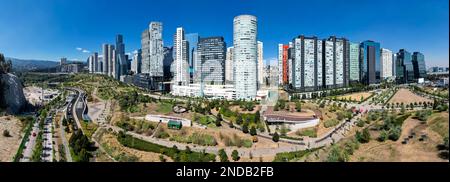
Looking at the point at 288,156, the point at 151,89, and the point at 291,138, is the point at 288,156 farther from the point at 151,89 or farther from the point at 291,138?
the point at 151,89

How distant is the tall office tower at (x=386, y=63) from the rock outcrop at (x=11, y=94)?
29.0 m

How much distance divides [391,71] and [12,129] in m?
30.8

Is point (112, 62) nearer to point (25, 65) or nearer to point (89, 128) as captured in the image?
point (25, 65)

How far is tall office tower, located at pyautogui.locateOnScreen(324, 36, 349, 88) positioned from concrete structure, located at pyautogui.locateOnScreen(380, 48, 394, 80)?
723 centimetres

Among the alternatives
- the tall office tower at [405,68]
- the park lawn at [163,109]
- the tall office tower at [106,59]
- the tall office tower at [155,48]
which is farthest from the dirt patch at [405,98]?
the tall office tower at [106,59]

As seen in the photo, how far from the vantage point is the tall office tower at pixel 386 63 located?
97.2 feet

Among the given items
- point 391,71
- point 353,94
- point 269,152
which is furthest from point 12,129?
point 391,71

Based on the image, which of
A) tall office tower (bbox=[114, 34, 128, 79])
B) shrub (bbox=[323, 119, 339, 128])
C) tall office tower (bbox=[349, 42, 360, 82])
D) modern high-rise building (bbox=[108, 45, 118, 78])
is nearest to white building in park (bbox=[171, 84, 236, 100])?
shrub (bbox=[323, 119, 339, 128])

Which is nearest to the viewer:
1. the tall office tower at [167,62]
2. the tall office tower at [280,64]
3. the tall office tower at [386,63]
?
the tall office tower at [280,64]

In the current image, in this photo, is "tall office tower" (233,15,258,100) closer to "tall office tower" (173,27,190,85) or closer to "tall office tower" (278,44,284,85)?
Result: "tall office tower" (278,44,284,85)

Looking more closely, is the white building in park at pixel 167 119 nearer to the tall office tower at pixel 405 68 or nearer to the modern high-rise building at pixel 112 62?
the tall office tower at pixel 405 68

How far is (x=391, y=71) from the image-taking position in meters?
30.6

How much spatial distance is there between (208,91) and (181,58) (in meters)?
6.28

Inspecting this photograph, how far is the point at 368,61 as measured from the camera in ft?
89.4
